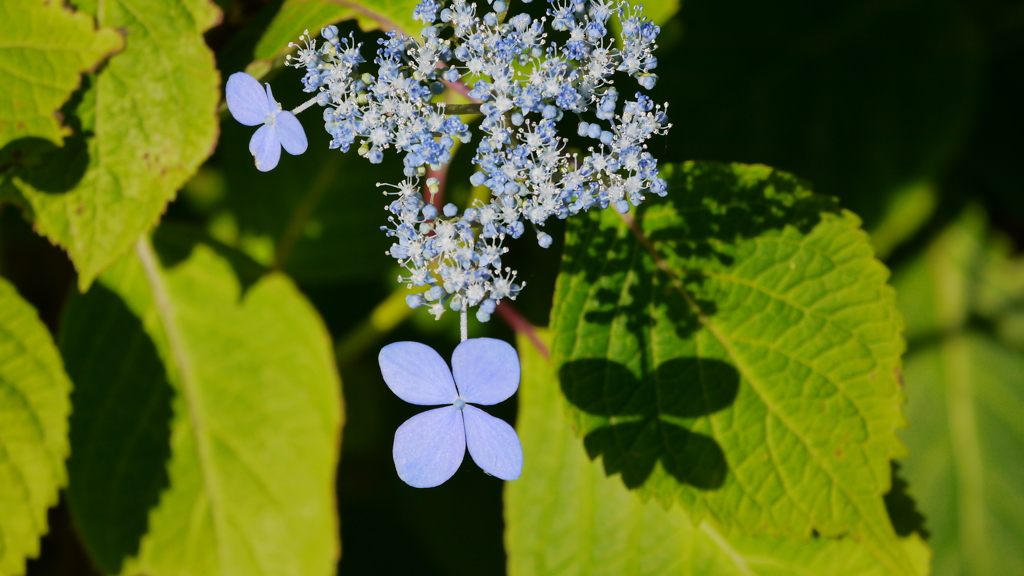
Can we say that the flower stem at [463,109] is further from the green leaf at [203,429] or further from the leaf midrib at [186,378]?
the leaf midrib at [186,378]

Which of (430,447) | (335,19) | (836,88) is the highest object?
(836,88)

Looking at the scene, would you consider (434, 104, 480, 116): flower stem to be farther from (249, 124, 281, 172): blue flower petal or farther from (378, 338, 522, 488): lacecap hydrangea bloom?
(378, 338, 522, 488): lacecap hydrangea bloom

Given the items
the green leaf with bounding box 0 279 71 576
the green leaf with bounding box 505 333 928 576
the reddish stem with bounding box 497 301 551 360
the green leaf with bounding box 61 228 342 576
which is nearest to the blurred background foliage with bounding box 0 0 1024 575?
the green leaf with bounding box 61 228 342 576

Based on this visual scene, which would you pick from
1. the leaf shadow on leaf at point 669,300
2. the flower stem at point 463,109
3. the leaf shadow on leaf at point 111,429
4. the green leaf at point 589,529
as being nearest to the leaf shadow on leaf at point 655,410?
the leaf shadow on leaf at point 669,300

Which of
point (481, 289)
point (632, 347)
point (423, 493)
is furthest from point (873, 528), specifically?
point (423, 493)

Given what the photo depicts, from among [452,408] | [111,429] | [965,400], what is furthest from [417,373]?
[965,400]

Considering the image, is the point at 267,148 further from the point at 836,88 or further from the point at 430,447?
the point at 836,88
